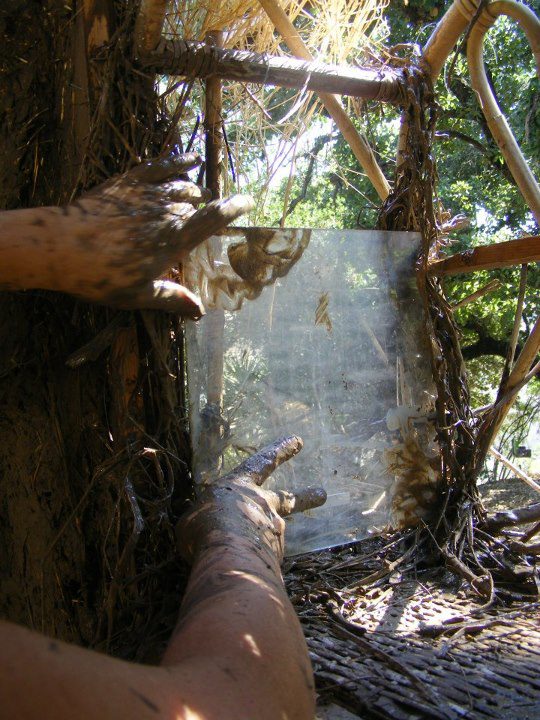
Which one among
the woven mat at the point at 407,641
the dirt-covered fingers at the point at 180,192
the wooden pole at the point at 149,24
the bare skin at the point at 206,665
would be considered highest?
the wooden pole at the point at 149,24

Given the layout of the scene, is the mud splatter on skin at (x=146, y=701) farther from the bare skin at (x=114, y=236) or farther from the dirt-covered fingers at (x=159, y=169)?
the dirt-covered fingers at (x=159, y=169)

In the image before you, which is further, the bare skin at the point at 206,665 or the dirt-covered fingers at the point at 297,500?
the dirt-covered fingers at the point at 297,500

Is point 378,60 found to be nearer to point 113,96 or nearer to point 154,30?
point 154,30

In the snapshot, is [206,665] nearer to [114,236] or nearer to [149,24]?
[114,236]

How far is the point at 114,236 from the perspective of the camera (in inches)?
54.1

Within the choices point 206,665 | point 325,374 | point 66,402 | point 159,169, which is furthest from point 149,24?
point 206,665

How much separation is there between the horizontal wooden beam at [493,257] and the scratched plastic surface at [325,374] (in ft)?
0.42

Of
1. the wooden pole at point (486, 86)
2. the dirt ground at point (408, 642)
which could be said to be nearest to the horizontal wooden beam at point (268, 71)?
the wooden pole at point (486, 86)

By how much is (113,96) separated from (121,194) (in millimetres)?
479

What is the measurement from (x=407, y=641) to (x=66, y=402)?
3.43 ft

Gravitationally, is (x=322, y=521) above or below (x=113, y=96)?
below

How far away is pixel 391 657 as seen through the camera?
157 centimetres

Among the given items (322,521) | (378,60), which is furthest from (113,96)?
(322,521)

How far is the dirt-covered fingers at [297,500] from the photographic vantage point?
187 cm
